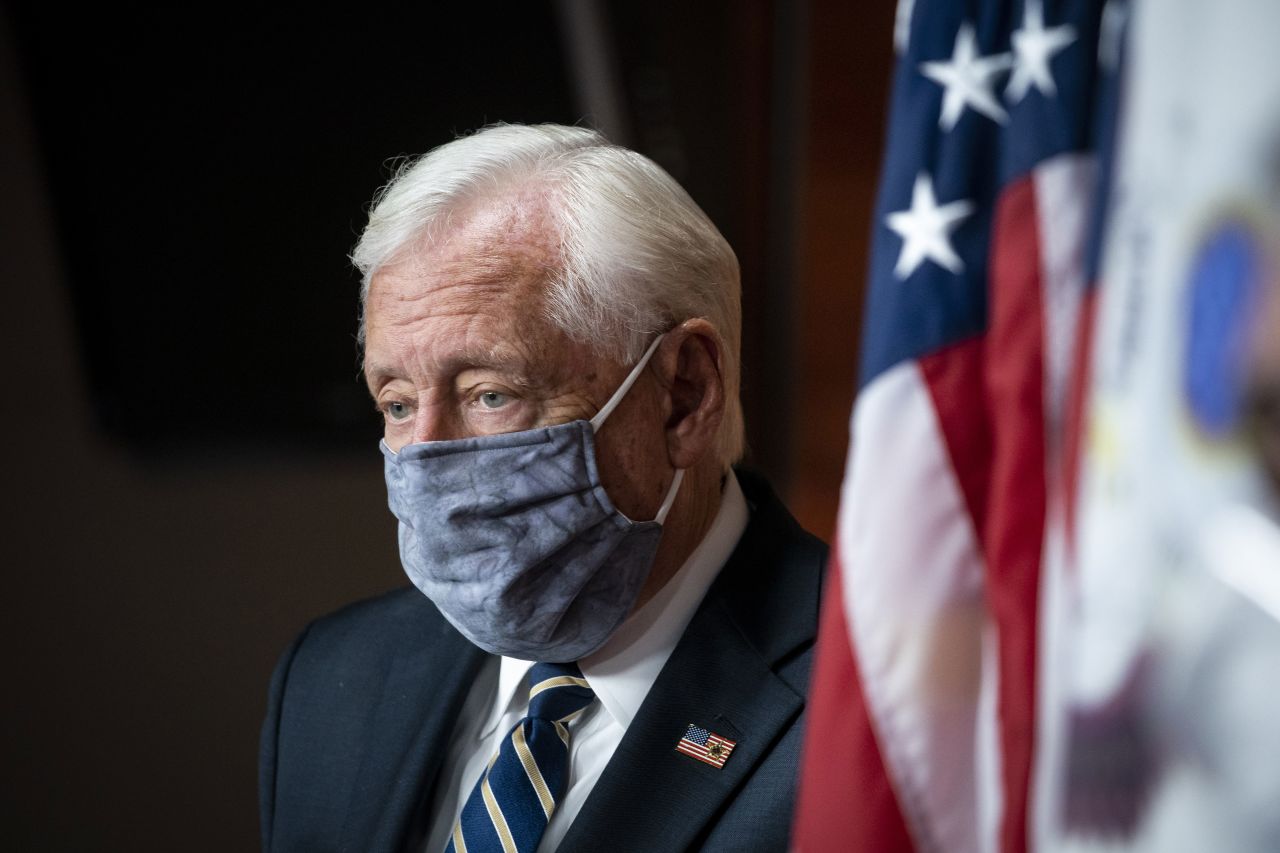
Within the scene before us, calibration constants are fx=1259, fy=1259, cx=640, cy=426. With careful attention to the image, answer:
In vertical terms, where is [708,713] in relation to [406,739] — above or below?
above

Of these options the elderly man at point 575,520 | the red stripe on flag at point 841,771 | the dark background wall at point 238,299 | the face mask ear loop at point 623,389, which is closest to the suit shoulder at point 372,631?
the elderly man at point 575,520

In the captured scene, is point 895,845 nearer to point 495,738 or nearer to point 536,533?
point 536,533

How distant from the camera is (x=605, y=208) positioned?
1693mm

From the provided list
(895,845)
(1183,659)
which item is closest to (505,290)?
(895,845)

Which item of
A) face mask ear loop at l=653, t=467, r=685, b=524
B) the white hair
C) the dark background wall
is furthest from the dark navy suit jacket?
the dark background wall

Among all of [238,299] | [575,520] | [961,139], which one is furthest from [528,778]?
[238,299]

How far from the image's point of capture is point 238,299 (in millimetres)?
3422

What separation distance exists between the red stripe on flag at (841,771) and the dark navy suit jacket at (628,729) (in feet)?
1.35

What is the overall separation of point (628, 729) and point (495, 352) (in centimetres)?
52

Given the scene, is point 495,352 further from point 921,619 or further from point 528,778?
point 921,619

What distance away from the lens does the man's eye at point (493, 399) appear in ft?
5.38

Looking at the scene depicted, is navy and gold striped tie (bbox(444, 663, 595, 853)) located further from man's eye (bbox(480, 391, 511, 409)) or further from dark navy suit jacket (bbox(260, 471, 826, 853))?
man's eye (bbox(480, 391, 511, 409))

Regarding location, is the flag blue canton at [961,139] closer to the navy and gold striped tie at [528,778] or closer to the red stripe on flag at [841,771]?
the red stripe on flag at [841,771]

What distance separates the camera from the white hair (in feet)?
5.45
